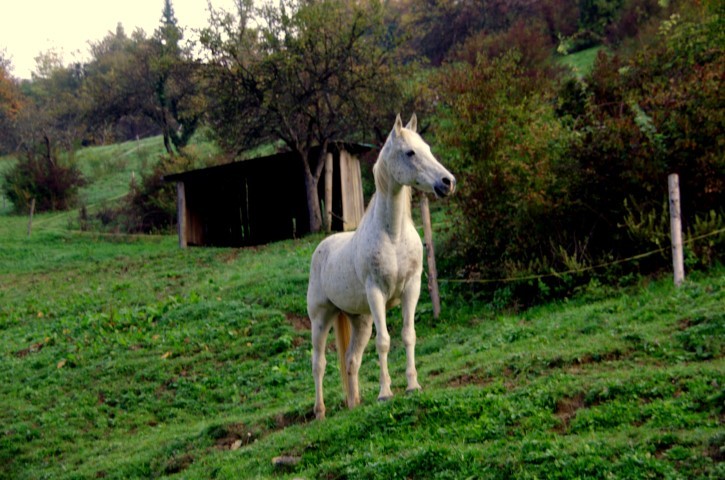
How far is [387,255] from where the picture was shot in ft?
22.8

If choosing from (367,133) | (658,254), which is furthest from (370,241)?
(367,133)

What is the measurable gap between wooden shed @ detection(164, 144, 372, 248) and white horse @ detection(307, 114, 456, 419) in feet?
64.3

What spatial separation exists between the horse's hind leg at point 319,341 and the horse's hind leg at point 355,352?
287mm

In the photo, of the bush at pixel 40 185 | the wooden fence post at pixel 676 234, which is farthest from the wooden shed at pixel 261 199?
the wooden fence post at pixel 676 234

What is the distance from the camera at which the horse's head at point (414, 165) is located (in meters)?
6.36

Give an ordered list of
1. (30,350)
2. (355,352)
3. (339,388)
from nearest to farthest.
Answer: (355,352) < (339,388) < (30,350)

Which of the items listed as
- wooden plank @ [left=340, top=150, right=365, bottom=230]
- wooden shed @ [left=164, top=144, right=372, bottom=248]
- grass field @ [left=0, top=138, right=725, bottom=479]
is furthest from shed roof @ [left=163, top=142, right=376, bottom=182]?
grass field @ [left=0, top=138, right=725, bottom=479]

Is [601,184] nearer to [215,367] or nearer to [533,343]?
[533,343]

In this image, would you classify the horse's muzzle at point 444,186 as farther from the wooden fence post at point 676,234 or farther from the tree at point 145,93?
the tree at point 145,93

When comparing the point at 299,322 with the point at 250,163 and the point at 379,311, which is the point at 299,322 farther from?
the point at 250,163

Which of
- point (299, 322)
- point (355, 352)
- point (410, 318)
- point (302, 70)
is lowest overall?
point (299, 322)

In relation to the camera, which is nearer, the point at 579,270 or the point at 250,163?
the point at 579,270

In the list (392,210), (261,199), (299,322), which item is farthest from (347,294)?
(261,199)

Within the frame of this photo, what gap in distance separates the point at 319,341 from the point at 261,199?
21361 millimetres
